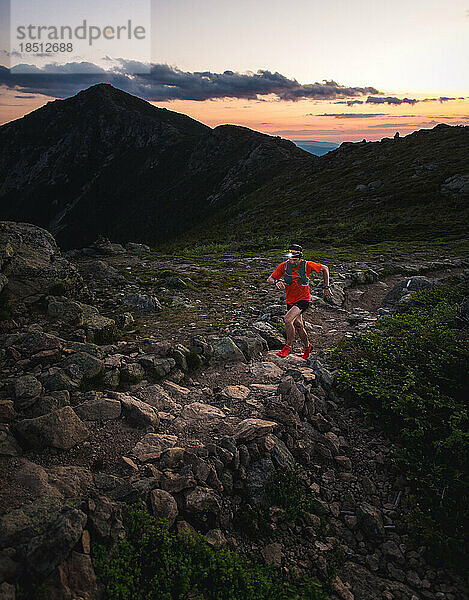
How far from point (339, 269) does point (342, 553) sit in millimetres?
14758

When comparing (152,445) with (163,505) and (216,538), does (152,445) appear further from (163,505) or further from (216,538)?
(216,538)

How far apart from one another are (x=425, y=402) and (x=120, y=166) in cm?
16773

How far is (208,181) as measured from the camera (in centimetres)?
10525

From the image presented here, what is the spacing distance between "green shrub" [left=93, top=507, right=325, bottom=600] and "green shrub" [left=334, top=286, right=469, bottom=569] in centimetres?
194

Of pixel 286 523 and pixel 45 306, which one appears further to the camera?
pixel 45 306

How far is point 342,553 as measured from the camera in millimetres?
4176

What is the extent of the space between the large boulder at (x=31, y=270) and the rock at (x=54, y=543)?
254 inches

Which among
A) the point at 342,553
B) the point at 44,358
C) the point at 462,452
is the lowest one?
the point at 342,553

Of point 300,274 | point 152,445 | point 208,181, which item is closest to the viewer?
point 152,445

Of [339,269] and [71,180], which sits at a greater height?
[71,180]

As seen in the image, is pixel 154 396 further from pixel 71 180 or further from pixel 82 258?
pixel 71 180

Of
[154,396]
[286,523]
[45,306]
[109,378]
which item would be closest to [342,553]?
[286,523]

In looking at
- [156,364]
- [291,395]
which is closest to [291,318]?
[291,395]

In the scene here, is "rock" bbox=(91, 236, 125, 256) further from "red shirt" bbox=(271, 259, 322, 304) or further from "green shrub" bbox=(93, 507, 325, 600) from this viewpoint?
"green shrub" bbox=(93, 507, 325, 600)
